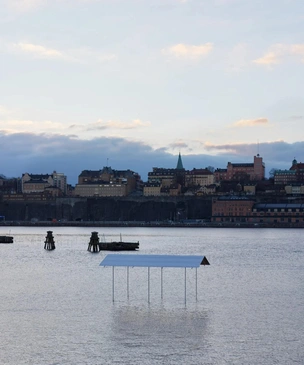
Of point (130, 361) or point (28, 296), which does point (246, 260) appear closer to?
point (28, 296)

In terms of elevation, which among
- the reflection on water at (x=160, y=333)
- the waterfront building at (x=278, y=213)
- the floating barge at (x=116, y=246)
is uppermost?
the waterfront building at (x=278, y=213)

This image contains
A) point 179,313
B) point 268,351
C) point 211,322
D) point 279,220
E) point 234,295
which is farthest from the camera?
point 279,220

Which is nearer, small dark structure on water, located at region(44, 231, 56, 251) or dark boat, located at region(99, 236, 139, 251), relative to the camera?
dark boat, located at region(99, 236, 139, 251)

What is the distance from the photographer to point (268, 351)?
23078 mm

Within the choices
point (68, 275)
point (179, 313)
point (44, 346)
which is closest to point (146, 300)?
point (179, 313)

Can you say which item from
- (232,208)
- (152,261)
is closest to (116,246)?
(152,261)

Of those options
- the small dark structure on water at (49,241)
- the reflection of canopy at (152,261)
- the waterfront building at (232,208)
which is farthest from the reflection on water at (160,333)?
the waterfront building at (232,208)

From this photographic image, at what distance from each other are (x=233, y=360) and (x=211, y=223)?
16407cm

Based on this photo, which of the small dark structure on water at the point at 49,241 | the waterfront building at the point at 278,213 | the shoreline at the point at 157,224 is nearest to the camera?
the small dark structure on water at the point at 49,241

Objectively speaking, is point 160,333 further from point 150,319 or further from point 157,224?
point 157,224

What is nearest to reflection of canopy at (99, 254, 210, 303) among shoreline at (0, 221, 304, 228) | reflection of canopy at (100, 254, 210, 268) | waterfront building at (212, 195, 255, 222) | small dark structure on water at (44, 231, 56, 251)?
reflection of canopy at (100, 254, 210, 268)

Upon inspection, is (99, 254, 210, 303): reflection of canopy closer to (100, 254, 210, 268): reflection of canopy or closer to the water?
(100, 254, 210, 268): reflection of canopy

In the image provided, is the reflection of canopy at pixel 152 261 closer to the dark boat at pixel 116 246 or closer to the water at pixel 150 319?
the water at pixel 150 319

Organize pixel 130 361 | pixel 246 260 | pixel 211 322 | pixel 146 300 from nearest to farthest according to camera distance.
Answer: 1. pixel 130 361
2. pixel 211 322
3. pixel 146 300
4. pixel 246 260
